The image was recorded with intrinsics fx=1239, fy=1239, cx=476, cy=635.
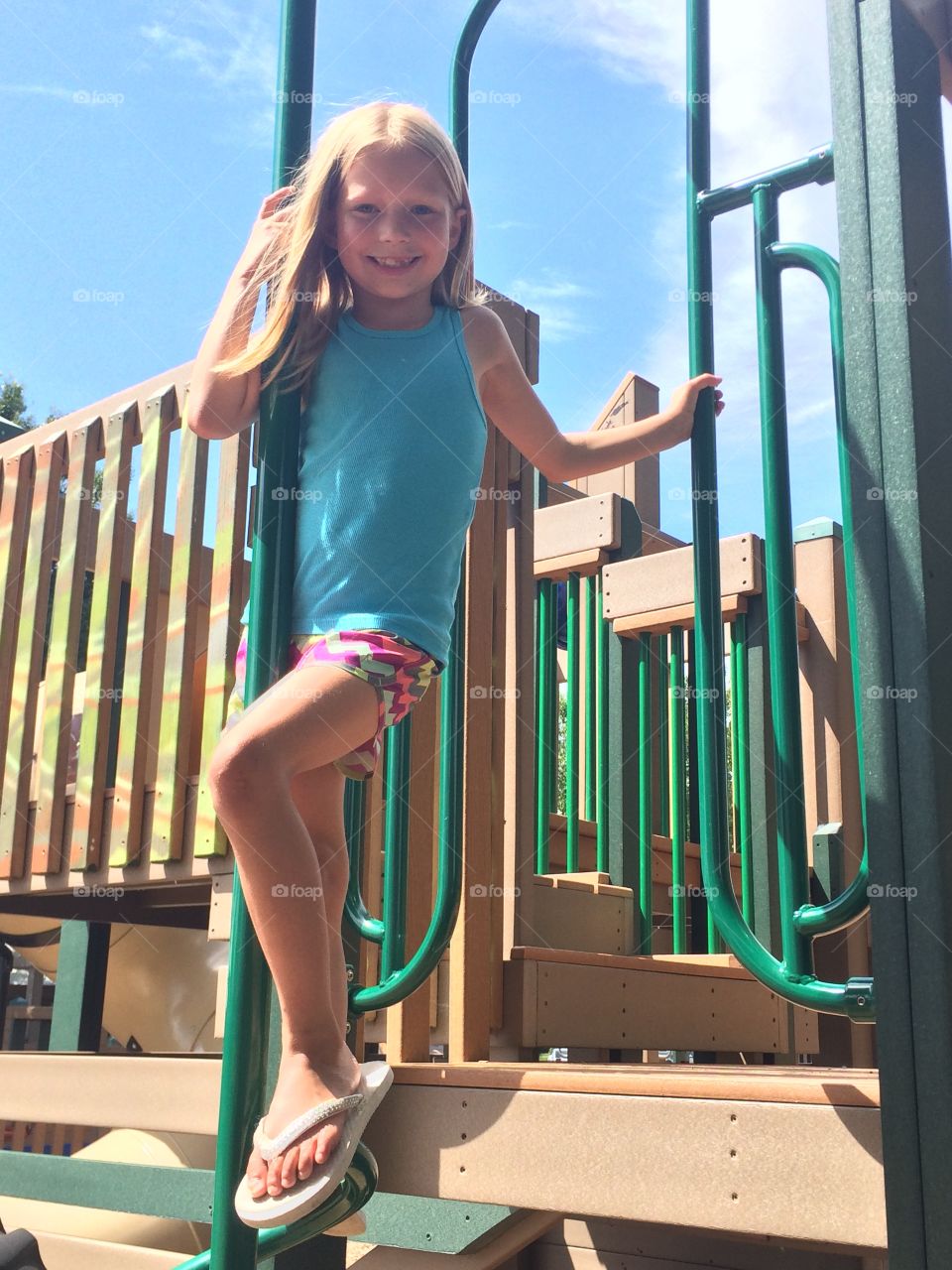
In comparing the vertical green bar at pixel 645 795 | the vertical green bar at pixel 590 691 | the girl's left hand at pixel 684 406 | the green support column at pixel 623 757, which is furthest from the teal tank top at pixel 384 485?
the vertical green bar at pixel 590 691

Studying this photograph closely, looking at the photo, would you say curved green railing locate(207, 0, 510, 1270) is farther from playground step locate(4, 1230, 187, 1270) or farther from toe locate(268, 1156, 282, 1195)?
playground step locate(4, 1230, 187, 1270)

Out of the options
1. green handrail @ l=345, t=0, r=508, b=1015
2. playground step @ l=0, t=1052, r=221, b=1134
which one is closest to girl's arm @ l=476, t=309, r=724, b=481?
green handrail @ l=345, t=0, r=508, b=1015

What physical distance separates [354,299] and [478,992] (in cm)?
106

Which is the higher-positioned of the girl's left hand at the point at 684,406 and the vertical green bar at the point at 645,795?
the girl's left hand at the point at 684,406

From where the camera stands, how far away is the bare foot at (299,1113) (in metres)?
1.17

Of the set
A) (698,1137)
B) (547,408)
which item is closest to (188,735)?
(547,408)

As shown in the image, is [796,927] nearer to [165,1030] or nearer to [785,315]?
[785,315]

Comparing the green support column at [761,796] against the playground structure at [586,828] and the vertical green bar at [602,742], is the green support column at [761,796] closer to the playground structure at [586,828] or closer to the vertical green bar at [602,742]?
the playground structure at [586,828]

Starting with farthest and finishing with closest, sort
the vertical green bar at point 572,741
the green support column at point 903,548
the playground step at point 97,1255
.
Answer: the vertical green bar at point 572,741 → the playground step at point 97,1255 → the green support column at point 903,548

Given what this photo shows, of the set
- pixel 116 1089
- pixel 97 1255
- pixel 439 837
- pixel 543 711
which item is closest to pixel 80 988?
pixel 97 1255

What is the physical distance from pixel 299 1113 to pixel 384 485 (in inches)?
26.8

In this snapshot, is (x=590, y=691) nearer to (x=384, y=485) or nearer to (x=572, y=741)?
(x=572, y=741)

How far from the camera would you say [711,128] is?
163 centimetres

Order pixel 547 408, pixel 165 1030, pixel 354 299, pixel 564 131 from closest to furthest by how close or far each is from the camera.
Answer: pixel 354 299 → pixel 547 408 → pixel 564 131 → pixel 165 1030
